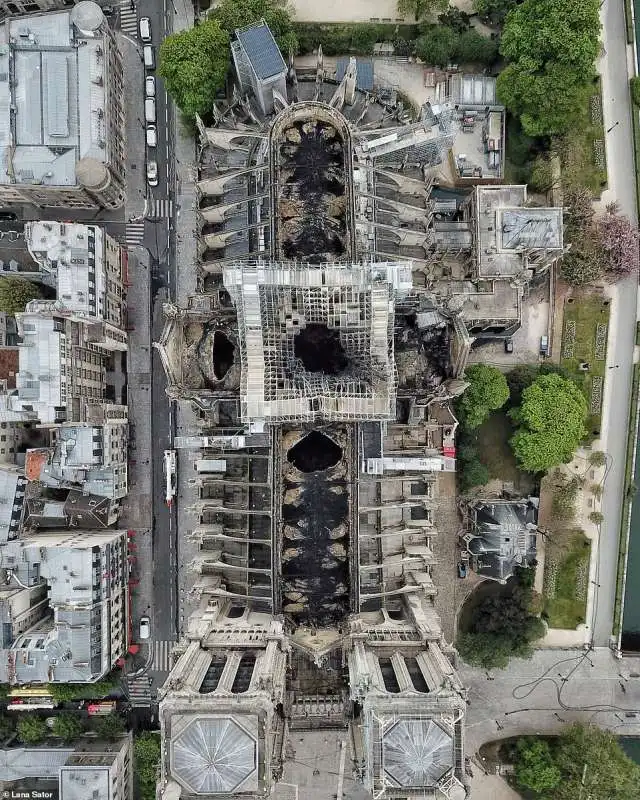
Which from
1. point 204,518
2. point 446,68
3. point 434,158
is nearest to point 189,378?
point 204,518

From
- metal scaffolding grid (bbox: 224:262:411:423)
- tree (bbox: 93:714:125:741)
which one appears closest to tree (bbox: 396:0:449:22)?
metal scaffolding grid (bbox: 224:262:411:423)

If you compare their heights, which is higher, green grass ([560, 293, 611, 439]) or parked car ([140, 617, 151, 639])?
green grass ([560, 293, 611, 439])

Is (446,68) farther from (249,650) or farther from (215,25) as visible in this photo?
(249,650)

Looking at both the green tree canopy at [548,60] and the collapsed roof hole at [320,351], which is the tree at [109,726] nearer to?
the collapsed roof hole at [320,351]

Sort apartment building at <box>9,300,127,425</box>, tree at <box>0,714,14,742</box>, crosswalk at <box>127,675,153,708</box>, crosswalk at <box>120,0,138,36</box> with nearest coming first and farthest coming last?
apartment building at <box>9,300,127,425</box>
tree at <box>0,714,14,742</box>
crosswalk at <box>120,0,138,36</box>
crosswalk at <box>127,675,153,708</box>

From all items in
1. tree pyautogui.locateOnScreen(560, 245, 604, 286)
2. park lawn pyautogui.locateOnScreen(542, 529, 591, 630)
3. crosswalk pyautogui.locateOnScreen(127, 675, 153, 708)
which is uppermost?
tree pyautogui.locateOnScreen(560, 245, 604, 286)

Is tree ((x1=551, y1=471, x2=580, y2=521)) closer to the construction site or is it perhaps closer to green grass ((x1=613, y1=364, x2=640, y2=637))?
green grass ((x1=613, y1=364, x2=640, y2=637))

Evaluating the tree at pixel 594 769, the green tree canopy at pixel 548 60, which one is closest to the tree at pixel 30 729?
the tree at pixel 594 769
